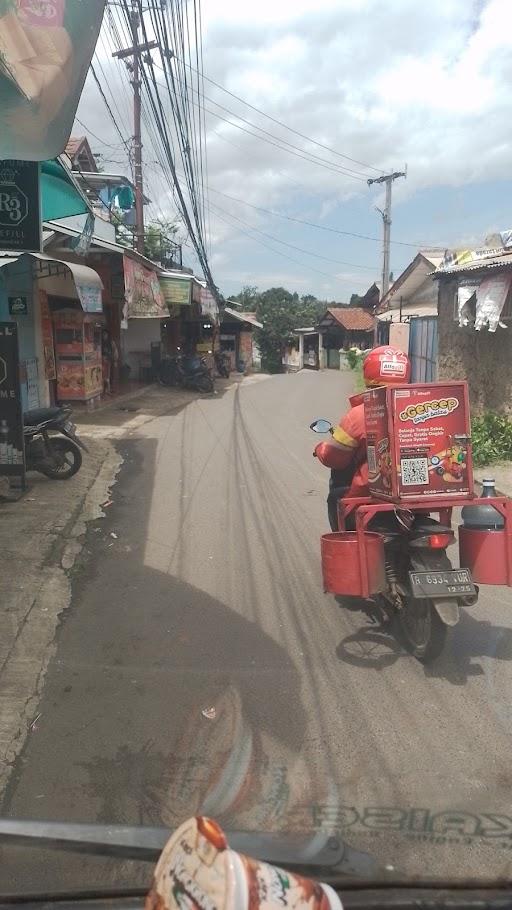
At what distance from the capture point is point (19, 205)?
5.45 metres

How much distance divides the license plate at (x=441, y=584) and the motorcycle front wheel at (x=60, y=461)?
5.88 meters

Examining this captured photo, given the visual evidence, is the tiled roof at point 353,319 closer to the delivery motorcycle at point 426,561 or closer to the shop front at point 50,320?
the shop front at point 50,320

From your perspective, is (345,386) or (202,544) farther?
(345,386)

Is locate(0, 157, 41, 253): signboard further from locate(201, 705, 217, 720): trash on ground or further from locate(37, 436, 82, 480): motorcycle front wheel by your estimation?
locate(201, 705, 217, 720): trash on ground

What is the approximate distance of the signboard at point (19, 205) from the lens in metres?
5.34

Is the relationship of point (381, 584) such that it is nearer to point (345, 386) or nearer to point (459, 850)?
point (459, 850)

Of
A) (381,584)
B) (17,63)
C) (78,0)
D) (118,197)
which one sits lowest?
(381,584)

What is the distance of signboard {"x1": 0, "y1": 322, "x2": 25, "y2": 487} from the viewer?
268 inches

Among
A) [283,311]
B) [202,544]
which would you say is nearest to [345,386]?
[202,544]

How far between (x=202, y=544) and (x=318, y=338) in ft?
143

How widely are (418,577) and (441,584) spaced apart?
4.8 inches

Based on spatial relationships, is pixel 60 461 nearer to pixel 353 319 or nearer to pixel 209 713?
pixel 209 713

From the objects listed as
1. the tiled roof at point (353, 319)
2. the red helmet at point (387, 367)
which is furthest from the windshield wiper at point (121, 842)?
the tiled roof at point (353, 319)

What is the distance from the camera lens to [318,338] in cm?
4816
